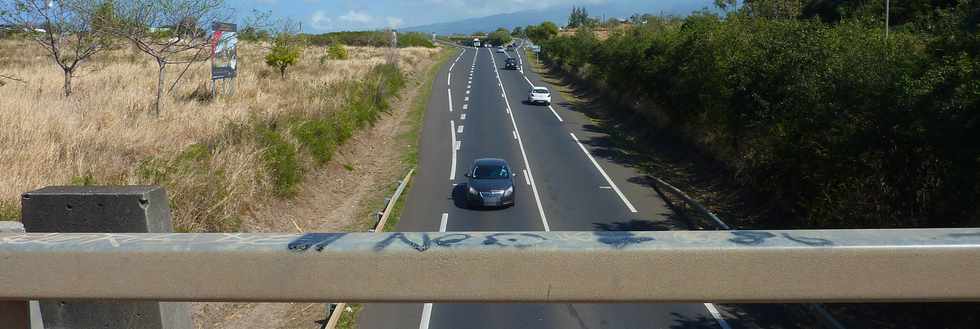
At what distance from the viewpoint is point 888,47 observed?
1462 centimetres

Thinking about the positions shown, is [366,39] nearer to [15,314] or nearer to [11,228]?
[11,228]

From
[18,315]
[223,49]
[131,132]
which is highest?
[223,49]

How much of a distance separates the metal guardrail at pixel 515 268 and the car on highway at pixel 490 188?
687 inches

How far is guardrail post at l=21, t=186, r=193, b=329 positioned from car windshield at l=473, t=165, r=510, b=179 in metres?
18.1

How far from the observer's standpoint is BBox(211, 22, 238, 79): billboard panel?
25.9 metres

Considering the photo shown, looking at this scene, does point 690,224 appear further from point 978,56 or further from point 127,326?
point 127,326

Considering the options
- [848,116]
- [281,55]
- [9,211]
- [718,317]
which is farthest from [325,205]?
[281,55]

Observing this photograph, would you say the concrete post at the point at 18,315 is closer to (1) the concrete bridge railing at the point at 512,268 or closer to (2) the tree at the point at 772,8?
(1) the concrete bridge railing at the point at 512,268

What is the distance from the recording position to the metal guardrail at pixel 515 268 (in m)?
1.72

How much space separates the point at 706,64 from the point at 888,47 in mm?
9523

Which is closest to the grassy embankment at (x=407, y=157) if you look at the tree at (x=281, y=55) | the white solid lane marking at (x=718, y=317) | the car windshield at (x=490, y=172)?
the car windshield at (x=490, y=172)

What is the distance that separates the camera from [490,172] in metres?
20.6

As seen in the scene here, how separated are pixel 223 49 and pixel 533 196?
1346cm

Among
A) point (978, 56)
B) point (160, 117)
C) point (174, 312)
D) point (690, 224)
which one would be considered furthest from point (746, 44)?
point (174, 312)
